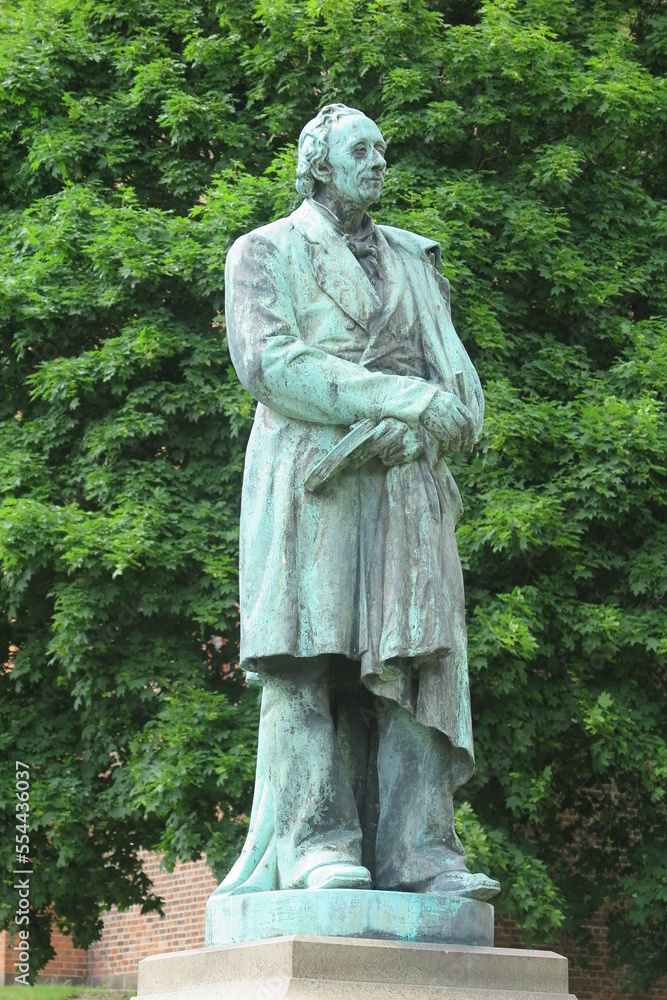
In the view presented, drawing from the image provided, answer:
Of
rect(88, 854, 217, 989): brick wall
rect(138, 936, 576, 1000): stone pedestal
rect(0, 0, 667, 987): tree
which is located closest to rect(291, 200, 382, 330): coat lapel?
rect(138, 936, 576, 1000): stone pedestal

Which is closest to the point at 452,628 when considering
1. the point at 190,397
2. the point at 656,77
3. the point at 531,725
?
the point at 531,725

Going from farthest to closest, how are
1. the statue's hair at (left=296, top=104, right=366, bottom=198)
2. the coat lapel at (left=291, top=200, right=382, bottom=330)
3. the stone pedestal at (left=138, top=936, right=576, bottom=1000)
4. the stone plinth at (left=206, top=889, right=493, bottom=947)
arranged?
the statue's hair at (left=296, top=104, right=366, bottom=198)
the coat lapel at (left=291, top=200, right=382, bottom=330)
the stone plinth at (left=206, top=889, right=493, bottom=947)
the stone pedestal at (left=138, top=936, right=576, bottom=1000)

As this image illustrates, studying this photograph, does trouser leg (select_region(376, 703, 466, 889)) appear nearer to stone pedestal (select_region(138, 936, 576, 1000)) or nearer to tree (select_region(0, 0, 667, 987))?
stone pedestal (select_region(138, 936, 576, 1000))

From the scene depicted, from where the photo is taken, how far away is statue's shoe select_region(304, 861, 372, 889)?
444 centimetres

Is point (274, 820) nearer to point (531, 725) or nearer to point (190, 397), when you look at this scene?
point (531, 725)

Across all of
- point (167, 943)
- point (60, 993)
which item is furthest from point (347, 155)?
point (167, 943)

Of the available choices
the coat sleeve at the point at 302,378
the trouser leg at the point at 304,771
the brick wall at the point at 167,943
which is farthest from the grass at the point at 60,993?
the coat sleeve at the point at 302,378

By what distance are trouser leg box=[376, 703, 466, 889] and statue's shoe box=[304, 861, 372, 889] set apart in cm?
22

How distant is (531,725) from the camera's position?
11.8 metres

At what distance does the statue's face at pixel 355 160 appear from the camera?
5102mm

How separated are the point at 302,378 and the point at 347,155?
28.7 inches

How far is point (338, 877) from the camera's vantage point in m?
4.44

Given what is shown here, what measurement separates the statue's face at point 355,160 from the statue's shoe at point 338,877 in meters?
1.88

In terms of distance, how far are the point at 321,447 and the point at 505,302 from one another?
8.47 m
